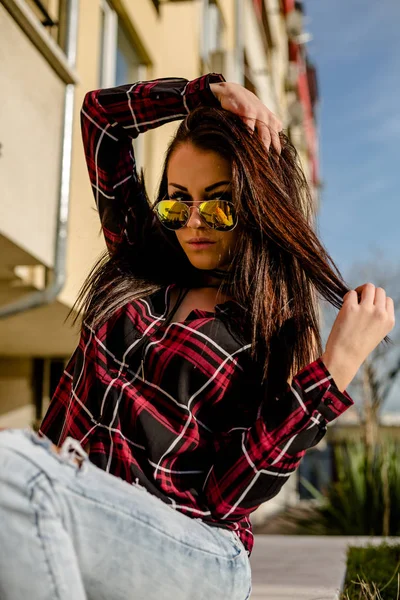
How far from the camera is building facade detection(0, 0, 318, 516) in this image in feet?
12.5

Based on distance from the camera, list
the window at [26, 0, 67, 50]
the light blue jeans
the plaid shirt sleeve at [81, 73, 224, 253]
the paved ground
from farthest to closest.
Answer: the window at [26, 0, 67, 50], the paved ground, the plaid shirt sleeve at [81, 73, 224, 253], the light blue jeans

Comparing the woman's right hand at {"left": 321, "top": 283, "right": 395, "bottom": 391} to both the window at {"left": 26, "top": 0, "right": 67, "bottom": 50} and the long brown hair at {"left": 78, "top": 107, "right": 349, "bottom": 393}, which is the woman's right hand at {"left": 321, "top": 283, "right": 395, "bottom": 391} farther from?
the window at {"left": 26, "top": 0, "right": 67, "bottom": 50}

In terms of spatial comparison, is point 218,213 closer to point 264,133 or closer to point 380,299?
point 264,133

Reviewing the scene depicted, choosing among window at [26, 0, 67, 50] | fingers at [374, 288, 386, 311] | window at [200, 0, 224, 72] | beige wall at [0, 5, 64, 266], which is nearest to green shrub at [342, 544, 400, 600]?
fingers at [374, 288, 386, 311]

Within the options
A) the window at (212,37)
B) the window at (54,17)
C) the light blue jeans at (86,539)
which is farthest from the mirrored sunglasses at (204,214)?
the window at (212,37)

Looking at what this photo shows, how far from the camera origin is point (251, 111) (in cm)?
182

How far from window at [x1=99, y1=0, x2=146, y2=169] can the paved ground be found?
133 inches

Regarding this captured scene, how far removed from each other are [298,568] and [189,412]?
2430mm

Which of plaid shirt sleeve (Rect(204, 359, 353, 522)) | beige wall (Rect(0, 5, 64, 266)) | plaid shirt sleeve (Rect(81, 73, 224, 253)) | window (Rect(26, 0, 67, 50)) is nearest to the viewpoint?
plaid shirt sleeve (Rect(204, 359, 353, 522))

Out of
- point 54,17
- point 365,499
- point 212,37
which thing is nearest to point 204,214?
point 54,17

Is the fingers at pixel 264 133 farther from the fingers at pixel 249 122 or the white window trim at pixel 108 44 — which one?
the white window trim at pixel 108 44

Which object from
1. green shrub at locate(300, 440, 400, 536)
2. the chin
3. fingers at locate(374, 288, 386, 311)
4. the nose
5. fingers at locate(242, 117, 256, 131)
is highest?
fingers at locate(242, 117, 256, 131)

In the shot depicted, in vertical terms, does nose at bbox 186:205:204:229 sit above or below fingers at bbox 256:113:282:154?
below

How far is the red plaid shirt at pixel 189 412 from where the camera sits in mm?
1513
